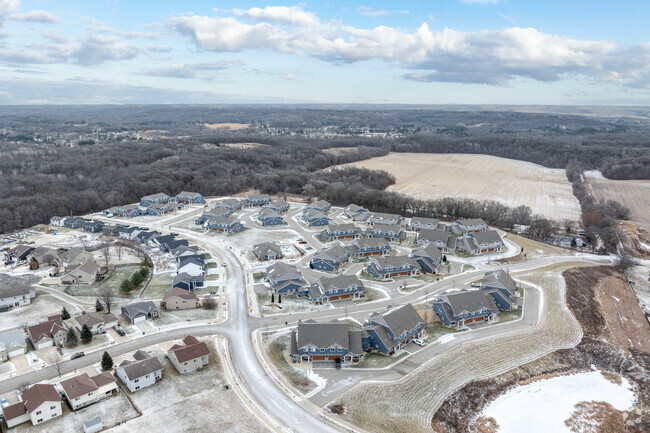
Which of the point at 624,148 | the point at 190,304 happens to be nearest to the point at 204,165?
the point at 190,304

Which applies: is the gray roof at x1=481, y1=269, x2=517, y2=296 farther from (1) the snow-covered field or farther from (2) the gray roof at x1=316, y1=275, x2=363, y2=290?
(2) the gray roof at x1=316, y1=275, x2=363, y2=290

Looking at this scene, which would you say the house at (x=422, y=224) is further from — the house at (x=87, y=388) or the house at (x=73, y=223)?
the house at (x=73, y=223)

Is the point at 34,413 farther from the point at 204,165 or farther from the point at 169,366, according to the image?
the point at 204,165

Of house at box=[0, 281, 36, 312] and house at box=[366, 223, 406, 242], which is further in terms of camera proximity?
house at box=[366, 223, 406, 242]

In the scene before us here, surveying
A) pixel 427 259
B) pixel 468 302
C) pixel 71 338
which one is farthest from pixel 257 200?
pixel 468 302

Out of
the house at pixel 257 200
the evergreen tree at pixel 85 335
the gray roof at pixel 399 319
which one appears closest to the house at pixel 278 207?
the house at pixel 257 200

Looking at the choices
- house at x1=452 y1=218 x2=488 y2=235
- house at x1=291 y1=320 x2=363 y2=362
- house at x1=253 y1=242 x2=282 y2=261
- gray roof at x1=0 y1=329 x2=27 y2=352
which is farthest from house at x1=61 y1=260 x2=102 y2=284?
house at x1=452 y1=218 x2=488 y2=235
